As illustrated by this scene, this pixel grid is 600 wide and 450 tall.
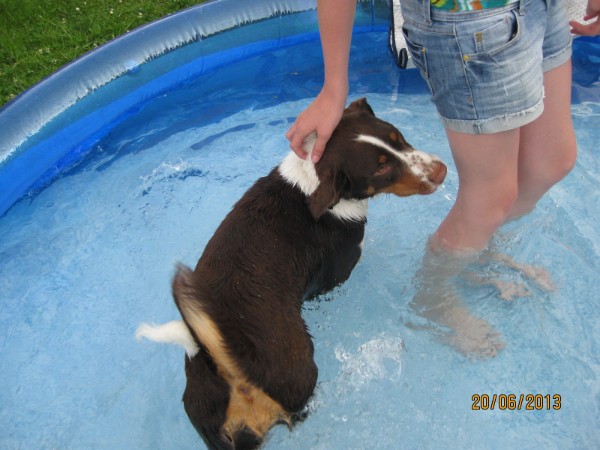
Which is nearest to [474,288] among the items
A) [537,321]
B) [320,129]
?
[537,321]

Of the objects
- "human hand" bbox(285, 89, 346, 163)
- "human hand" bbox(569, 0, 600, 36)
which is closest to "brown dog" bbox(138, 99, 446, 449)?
"human hand" bbox(285, 89, 346, 163)

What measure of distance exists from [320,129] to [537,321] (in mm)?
1611

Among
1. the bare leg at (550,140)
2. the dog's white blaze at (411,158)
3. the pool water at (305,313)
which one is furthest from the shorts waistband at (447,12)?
the pool water at (305,313)

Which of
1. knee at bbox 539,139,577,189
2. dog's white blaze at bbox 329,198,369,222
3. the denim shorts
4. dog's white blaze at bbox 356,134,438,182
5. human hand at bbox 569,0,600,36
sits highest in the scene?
the denim shorts

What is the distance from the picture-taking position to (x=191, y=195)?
3.78 metres

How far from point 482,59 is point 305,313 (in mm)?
1767

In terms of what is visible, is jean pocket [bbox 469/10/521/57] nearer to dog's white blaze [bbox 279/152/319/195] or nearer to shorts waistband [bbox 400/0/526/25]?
shorts waistband [bbox 400/0/526/25]

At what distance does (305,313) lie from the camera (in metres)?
3.00

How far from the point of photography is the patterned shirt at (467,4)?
159 centimetres

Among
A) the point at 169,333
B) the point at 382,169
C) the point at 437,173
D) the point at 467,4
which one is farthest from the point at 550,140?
the point at 169,333

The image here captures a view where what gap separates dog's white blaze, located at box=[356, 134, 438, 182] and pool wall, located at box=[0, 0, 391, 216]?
2.54m

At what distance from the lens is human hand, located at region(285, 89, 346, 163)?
207cm
